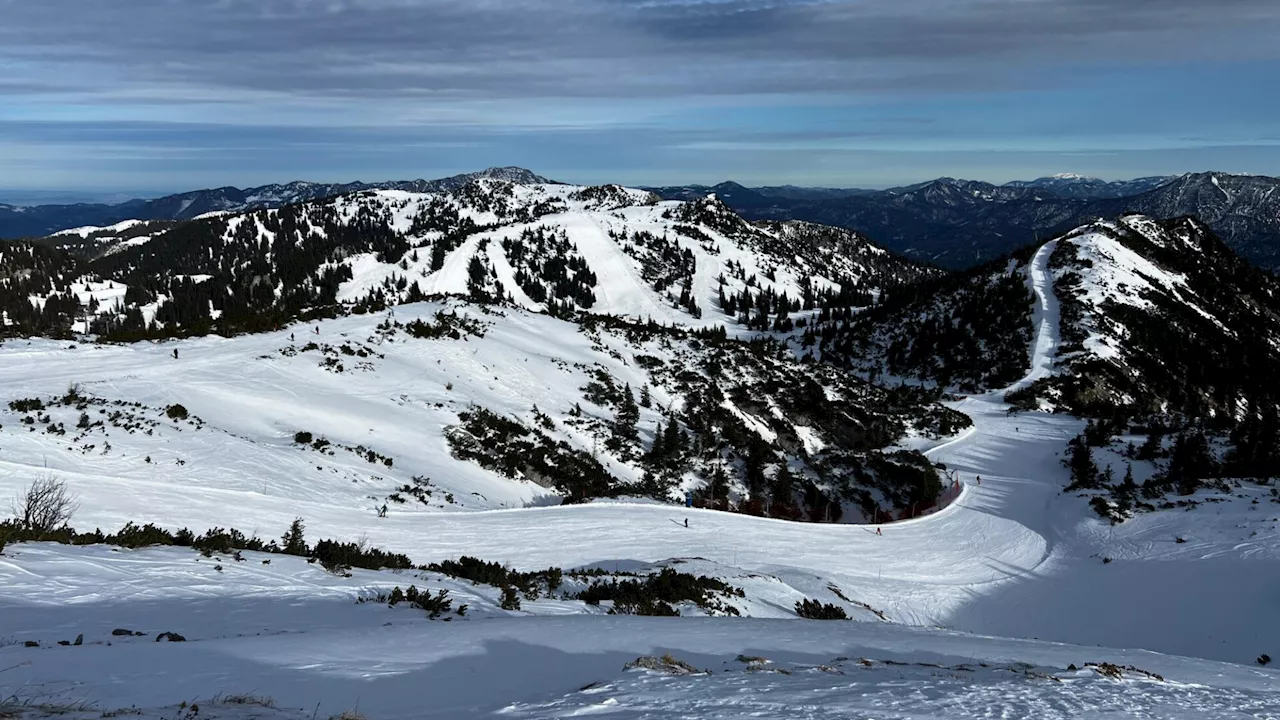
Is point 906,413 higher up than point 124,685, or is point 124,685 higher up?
point 124,685

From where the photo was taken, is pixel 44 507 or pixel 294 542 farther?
pixel 294 542

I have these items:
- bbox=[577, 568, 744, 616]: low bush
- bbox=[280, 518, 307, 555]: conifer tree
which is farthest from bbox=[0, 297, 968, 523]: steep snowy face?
bbox=[577, 568, 744, 616]: low bush

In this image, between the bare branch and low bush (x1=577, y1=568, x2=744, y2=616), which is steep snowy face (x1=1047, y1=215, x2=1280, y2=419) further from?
the bare branch

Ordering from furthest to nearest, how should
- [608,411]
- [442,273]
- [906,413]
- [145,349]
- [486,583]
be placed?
[442,273]
[906,413]
[608,411]
[145,349]
[486,583]

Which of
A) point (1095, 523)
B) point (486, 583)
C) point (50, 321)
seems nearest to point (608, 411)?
point (1095, 523)

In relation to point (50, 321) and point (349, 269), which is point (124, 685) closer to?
point (349, 269)

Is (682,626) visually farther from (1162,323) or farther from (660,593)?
(1162,323)

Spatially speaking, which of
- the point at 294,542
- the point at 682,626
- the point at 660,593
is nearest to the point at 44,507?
the point at 294,542
